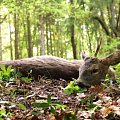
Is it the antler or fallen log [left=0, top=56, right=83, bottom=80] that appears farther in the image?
fallen log [left=0, top=56, right=83, bottom=80]

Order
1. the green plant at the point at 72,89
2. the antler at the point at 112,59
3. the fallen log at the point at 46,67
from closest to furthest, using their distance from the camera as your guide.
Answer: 1. the green plant at the point at 72,89
2. the antler at the point at 112,59
3. the fallen log at the point at 46,67

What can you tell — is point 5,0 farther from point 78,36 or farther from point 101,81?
point 78,36

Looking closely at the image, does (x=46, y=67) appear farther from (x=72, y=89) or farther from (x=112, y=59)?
(x=72, y=89)

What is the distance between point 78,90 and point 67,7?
11.7m

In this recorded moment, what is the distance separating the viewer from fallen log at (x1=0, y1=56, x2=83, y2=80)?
7532mm

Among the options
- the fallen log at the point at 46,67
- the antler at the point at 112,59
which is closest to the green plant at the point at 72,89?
the antler at the point at 112,59

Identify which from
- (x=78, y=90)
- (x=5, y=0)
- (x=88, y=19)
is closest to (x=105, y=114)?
(x=78, y=90)

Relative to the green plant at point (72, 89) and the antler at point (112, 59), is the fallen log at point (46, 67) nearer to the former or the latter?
the antler at point (112, 59)

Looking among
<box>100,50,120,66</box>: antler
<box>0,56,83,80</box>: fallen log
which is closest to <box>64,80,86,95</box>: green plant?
<box>100,50,120,66</box>: antler

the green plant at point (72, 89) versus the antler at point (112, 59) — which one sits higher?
the antler at point (112, 59)

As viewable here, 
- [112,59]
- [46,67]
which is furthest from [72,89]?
[46,67]

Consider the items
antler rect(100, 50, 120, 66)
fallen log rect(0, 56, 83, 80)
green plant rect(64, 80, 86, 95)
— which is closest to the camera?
green plant rect(64, 80, 86, 95)

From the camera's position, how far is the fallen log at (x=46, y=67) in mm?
7532

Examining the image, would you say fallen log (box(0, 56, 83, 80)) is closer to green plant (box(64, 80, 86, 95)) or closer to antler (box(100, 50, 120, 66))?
antler (box(100, 50, 120, 66))
